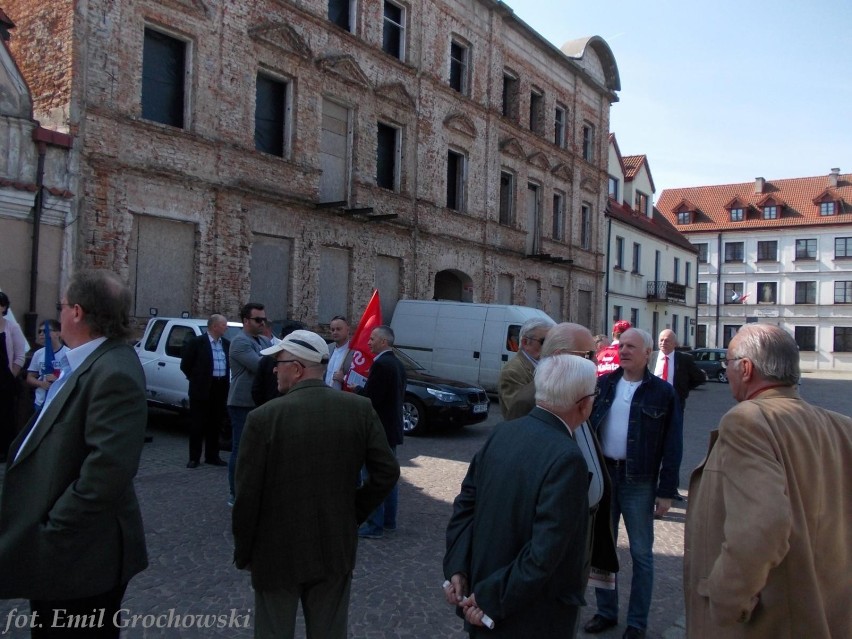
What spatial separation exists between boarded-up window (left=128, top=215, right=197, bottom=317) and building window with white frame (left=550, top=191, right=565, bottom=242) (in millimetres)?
17328

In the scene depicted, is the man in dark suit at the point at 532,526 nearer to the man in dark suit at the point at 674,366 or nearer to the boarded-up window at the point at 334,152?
the man in dark suit at the point at 674,366

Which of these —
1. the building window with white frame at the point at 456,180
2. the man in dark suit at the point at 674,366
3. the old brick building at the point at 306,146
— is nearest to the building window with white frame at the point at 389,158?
the old brick building at the point at 306,146

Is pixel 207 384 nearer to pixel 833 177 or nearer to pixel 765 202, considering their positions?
pixel 765 202

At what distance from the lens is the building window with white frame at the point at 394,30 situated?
20156 mm

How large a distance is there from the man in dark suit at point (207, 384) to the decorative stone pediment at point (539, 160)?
1955 cm

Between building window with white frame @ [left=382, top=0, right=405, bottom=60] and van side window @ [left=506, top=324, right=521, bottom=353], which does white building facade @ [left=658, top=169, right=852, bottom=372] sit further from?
van side window @ [left=506, top=324, right=521, bottom=353]

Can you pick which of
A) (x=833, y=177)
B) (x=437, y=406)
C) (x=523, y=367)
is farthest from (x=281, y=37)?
(x=833, y=177)

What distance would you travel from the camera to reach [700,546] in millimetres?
2635

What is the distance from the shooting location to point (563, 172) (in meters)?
28.5

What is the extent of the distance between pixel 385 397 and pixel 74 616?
146 inches

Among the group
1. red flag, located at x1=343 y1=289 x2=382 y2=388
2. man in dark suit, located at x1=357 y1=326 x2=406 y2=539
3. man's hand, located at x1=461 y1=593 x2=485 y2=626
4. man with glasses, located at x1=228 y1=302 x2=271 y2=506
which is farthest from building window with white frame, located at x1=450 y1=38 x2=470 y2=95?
man's hand, located at x1=461 y1=593 x2=485 y2=626

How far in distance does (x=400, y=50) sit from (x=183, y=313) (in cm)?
1100

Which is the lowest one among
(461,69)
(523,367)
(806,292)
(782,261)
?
(523,367)

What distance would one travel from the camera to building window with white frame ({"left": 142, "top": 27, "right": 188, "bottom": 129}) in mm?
14281
